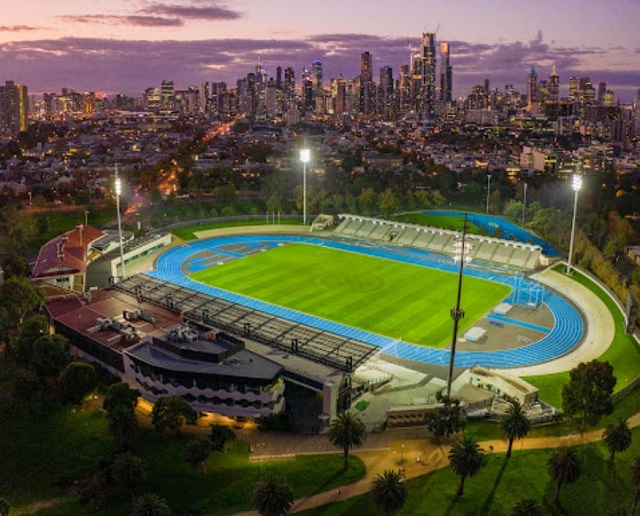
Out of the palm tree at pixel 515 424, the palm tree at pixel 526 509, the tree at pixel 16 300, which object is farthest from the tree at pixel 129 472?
the tree at pixel 16 300

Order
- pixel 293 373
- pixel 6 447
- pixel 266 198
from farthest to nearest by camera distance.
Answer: pixel 266 198, pixel 293 373, pixel 6 447

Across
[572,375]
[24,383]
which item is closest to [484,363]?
[572,375]

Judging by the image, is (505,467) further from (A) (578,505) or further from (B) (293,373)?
(B) (293,373)

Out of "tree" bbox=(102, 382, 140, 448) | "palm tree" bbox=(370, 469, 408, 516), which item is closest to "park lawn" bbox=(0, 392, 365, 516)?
"tree" bbox=(102, 382, 140, 448)

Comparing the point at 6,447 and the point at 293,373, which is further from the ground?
the point at 293,373

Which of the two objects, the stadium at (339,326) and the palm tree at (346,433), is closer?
the palm tree at (346,433)

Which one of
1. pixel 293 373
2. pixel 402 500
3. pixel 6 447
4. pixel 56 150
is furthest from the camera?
pixel 56 150

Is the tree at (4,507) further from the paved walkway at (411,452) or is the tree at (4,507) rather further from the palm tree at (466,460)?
the palm tree at (466,460)
